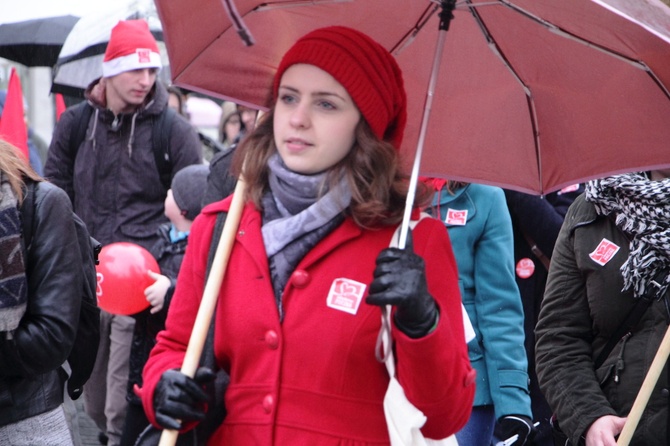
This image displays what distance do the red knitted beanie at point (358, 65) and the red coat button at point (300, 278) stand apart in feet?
1.54

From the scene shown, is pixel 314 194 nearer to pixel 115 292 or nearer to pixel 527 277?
pixel 115 292

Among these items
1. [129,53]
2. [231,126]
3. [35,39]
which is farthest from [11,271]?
[231,126]

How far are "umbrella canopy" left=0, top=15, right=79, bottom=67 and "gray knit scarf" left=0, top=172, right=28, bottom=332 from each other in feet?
18.1

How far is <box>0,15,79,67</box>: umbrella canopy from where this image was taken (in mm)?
9586

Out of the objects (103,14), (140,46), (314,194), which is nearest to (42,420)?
(314,194)

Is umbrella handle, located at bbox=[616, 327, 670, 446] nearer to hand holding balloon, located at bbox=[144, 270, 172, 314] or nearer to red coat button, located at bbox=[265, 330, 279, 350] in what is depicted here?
red coat button, located at bbox=[265, 330, 279, 350]

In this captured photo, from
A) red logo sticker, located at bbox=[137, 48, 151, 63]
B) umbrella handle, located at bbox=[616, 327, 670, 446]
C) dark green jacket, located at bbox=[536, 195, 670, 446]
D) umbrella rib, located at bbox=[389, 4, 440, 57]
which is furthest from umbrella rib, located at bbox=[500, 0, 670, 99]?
red logo sticker, located at bbox=[137, 48, 151, 63]

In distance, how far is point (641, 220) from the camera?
424 cm

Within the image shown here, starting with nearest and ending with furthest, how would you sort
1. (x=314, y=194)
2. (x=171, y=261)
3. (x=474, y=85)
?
(x=314, y=194) → (x=474, y=85) → (x=171, y=261)

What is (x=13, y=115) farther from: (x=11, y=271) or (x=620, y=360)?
(x=620, y=360)

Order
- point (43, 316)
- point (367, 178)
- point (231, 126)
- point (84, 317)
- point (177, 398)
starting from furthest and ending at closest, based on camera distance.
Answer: point (231, 126) < point (84, 317) < point (43, 316) < point (367, 178) < point (177, 398)

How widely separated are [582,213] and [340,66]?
4.69ft

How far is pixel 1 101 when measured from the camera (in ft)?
35.2

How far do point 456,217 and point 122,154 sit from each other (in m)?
2.61
